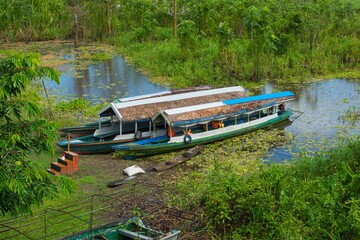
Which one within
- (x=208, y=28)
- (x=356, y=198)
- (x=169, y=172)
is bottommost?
(x=169, y=172)

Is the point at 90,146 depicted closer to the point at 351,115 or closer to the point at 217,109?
the point at 217,109

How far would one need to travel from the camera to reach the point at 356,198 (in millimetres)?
8820

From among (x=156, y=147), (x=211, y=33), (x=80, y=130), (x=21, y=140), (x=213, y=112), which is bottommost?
(x=156, y=147)

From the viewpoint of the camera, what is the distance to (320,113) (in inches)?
738

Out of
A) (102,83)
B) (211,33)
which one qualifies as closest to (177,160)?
(102,83)

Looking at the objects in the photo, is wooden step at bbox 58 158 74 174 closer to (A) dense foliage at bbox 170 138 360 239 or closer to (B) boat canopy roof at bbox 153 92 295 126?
(B) boat canopy roof at bbox 153 92 295 126

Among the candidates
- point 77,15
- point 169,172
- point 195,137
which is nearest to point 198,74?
point 195,137

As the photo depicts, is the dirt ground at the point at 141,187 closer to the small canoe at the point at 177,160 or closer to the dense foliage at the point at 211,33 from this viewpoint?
the small canoe at the point at 177,160

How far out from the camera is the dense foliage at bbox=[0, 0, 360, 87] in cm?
2402

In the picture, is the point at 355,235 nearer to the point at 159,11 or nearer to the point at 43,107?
the point at 43,107

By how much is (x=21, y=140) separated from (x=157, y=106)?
9139 millimetres

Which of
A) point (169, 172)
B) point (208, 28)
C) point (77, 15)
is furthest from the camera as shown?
point (77, 15)

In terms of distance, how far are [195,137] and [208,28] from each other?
52.2ft

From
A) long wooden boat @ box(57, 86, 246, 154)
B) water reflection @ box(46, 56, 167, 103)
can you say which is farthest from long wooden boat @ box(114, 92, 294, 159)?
water reflection @ box(46, 56, 167, 103)
